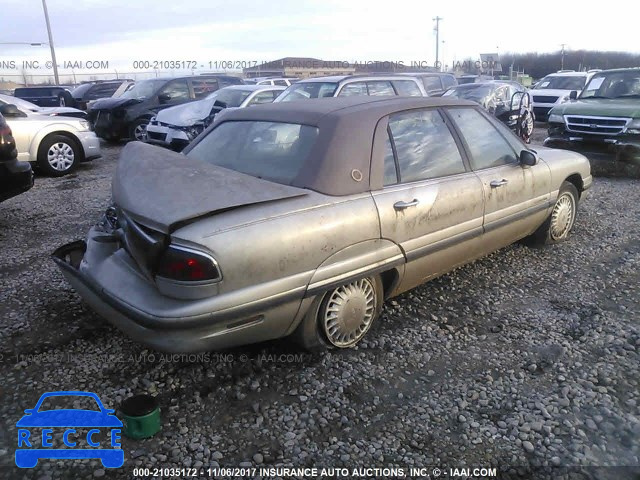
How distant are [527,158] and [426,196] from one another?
1322 millimetres

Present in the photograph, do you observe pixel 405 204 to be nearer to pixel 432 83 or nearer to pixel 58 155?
pixel 58 155

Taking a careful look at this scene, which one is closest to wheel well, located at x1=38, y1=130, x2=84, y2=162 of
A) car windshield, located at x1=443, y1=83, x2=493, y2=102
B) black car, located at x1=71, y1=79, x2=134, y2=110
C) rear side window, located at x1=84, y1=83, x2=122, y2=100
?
car windshield, located at x1=443, y1=83, x2=493, y2=102

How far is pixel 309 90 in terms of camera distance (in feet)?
30.5

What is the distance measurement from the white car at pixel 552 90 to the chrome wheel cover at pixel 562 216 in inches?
492

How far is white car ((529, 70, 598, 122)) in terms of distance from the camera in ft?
54.4

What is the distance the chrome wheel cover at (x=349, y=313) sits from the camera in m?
3.07

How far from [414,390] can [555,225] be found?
2.93 meters

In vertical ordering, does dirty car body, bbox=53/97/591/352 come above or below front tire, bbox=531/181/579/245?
above

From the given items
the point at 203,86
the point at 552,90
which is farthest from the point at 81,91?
the point at 552,90

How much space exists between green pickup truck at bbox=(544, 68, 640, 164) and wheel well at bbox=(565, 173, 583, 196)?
3629 mm

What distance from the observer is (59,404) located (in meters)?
2.71

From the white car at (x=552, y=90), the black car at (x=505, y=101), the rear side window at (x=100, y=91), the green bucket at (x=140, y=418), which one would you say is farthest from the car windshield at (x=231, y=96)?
the rear side window at (x=100, y=91)

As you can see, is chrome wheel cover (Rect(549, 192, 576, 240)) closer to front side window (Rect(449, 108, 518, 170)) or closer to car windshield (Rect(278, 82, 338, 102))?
front side window (Rect(449, 108, 518, 170))

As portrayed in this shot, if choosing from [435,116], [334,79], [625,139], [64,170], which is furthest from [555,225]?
[64,170]
